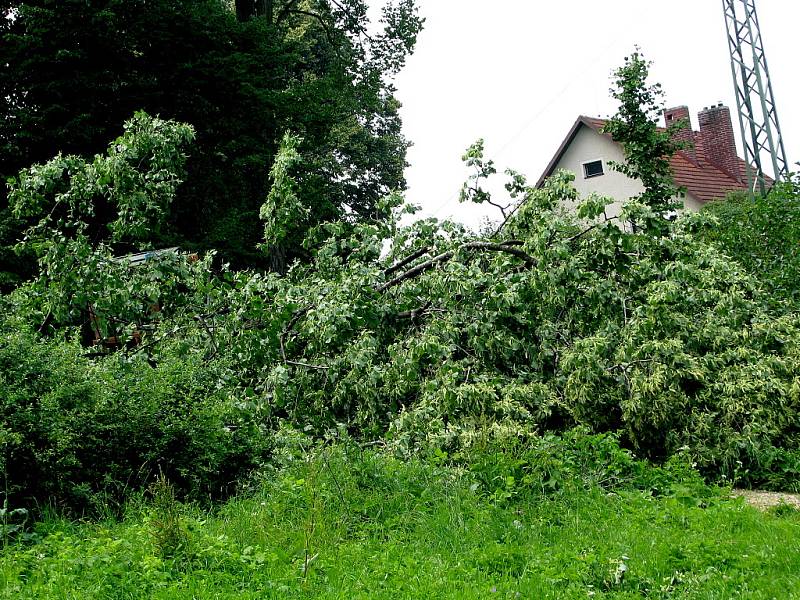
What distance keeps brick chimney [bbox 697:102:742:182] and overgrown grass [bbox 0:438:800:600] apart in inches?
1101

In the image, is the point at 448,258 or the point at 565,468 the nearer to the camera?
the point at 565,468

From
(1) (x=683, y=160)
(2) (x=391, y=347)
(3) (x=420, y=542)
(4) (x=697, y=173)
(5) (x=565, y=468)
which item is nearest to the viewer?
(3) (x=420, y=542)

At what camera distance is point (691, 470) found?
629 centimetres

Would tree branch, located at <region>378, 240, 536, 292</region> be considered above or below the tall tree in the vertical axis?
below

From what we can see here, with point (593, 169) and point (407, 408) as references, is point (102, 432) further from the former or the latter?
point (593, 169)

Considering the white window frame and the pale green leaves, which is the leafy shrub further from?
the white window frame

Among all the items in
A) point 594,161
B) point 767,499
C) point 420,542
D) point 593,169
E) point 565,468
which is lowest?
point 767,499

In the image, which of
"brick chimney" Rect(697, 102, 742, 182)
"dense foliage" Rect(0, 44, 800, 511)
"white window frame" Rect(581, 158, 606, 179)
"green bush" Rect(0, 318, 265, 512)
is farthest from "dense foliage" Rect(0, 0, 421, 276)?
"brick chimney" Rect(697, 102, 742, 182)

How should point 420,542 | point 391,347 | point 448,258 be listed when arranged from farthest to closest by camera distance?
1. point 448,258
2. point 391,347
3. point 420,542

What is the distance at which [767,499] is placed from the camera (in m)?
6.26

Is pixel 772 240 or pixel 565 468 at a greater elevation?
pixel 772 240

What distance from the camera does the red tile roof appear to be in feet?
93.0

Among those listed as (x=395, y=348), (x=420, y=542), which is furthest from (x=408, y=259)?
(x=420, y=542)

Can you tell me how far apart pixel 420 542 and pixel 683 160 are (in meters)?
27.9
